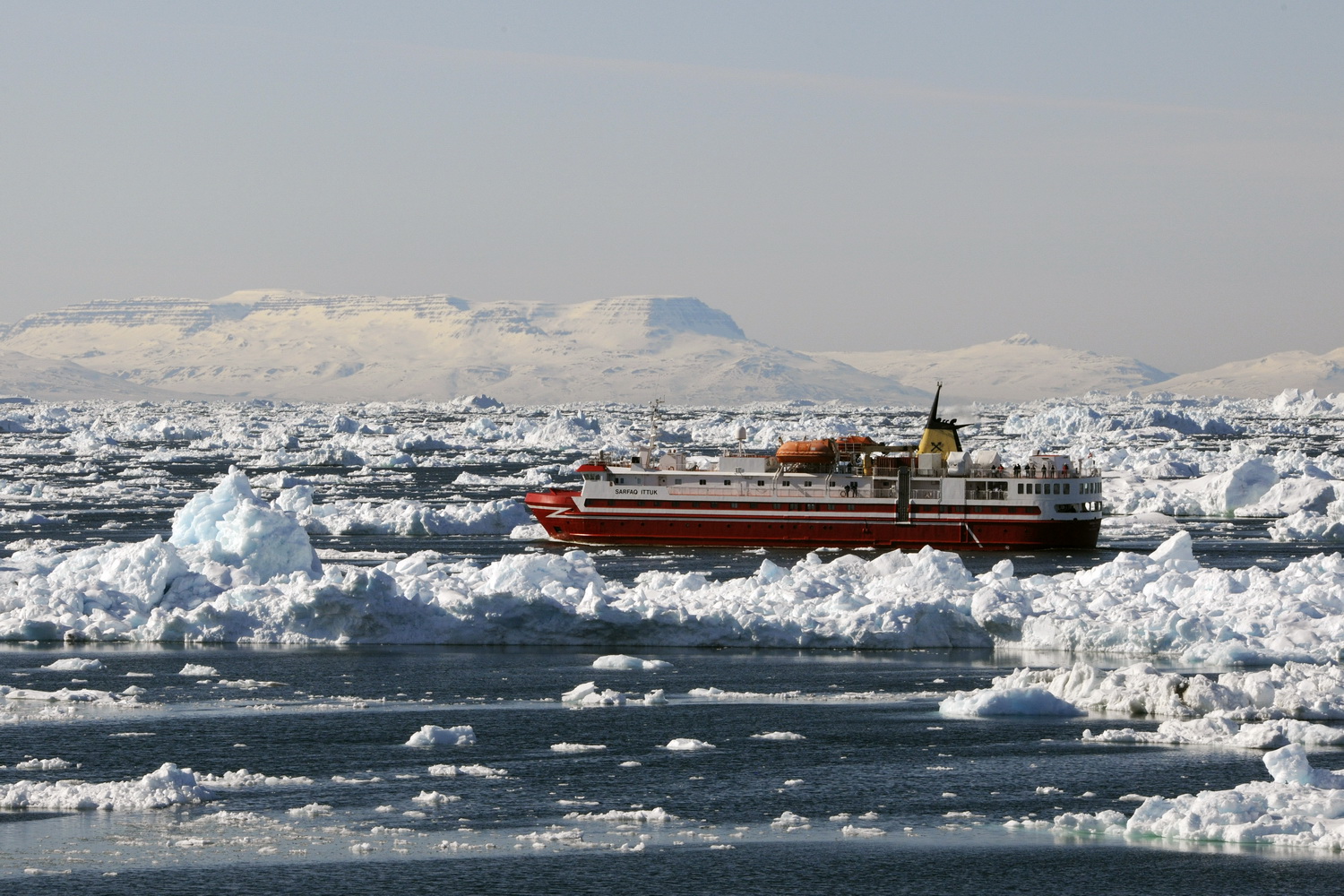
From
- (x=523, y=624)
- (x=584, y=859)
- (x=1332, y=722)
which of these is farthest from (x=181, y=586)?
(x=1332, y=722)

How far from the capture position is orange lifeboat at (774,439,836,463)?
268 feet

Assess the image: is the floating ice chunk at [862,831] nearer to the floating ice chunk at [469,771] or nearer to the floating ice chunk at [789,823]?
the floating ice chunk at [789,823]

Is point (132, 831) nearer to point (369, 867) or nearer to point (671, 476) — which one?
point (369, 867)

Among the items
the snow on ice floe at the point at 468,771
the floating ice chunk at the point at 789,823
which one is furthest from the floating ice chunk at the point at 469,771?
the floating ice chunk at the point at 789,823

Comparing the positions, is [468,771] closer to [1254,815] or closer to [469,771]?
[469,771]

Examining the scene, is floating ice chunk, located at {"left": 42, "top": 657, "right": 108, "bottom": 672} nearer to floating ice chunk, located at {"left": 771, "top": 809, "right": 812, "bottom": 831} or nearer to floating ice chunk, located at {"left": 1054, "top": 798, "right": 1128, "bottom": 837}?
floating ice chunk, located at {"left": 771, "top": 809, "right": 812, "bottom": 831}

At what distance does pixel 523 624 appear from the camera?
47.3m

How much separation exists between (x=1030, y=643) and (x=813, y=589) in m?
6.49

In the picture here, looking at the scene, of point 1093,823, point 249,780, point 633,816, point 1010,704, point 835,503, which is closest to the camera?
point 1093,823

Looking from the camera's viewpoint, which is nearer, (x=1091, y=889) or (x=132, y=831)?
(x=1091, y=889)

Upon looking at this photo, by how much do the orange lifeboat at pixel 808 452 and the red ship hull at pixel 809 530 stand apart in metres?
3.43

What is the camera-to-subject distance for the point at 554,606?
47438 millimetres

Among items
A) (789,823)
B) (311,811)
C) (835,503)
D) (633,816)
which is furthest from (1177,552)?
(311,811)

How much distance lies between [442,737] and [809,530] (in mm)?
46549
